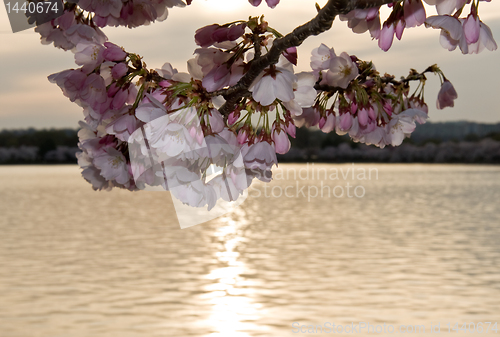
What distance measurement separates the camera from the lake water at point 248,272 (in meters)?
37.6

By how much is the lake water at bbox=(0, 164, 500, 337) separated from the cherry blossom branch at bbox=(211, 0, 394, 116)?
1104 centimetres

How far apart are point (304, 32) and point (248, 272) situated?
50.7 m

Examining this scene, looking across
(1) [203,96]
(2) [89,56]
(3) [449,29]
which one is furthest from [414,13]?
(2) [89,56]

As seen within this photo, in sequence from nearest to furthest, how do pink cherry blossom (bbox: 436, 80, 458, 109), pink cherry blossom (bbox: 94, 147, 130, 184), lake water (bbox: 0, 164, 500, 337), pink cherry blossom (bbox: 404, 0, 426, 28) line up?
pink cherry blossom (bbox: 404, 0, 426, 28) → pink cherry blossom (bbox: 94, 147, 130, 184) → pink cherry blossom (bbox: 436, 80, 458, 109) → lake water (bbox: 0, 164, 500, 337)

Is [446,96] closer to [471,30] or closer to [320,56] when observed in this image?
[320,56]

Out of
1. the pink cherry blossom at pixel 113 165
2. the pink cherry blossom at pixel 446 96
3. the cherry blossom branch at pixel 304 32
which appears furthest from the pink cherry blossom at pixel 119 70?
the pink cherry blossom at pixel 446 96

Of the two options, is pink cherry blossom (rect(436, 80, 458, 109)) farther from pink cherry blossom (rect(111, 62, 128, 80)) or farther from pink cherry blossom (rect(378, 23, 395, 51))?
pink cherry blossom (rect(111, 62, 128, 80))

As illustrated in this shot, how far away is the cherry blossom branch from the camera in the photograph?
174 cm

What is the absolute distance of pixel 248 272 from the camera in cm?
5147

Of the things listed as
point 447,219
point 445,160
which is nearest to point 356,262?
point 447,219

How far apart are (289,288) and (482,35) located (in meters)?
45.0

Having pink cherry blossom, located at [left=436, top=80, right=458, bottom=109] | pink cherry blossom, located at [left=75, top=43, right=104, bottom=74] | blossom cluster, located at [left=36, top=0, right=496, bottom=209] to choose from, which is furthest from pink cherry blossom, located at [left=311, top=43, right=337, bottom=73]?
pink cherry blossom, located at [left=75, top=43, right=104, bottom=74]

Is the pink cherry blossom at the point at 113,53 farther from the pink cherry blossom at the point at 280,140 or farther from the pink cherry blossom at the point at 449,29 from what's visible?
the pink cherry blossom at the point at 449,29

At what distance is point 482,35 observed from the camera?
191 centimetres
